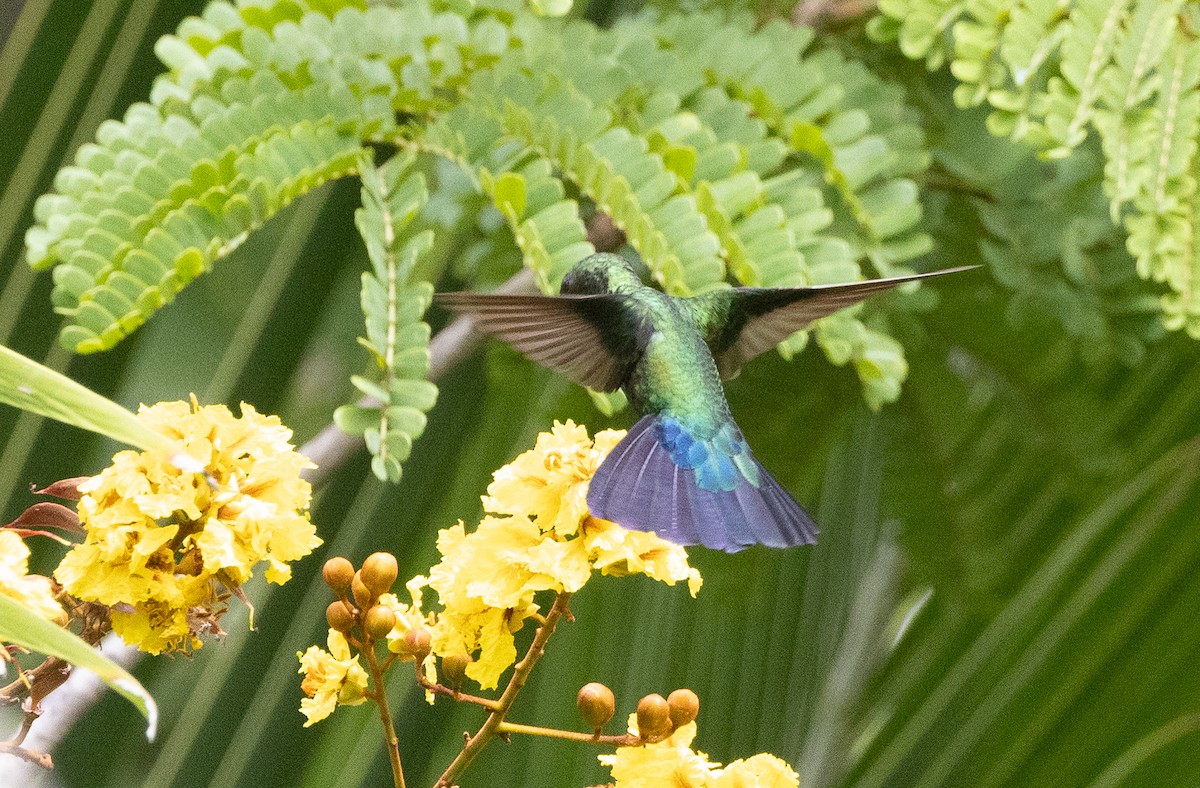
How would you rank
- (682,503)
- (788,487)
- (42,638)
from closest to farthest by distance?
1. (42,638)
2. (682,503)
3. (788,487)

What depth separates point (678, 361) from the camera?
86 cm

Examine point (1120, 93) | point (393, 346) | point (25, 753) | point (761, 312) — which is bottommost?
point (25, 753)

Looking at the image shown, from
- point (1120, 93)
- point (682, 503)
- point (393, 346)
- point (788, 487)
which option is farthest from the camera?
point (788, 487)

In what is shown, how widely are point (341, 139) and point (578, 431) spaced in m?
0.39

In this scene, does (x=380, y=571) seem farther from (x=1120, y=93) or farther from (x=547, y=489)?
(x=1120, y=93)

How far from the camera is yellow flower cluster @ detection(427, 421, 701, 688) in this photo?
550 millimetres

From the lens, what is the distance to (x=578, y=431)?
630mm

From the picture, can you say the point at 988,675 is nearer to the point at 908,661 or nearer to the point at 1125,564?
the point at 908,661

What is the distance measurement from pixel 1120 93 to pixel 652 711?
0.62 meters

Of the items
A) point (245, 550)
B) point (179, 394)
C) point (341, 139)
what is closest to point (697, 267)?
point (341, 139)

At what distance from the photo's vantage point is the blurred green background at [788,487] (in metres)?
1.19

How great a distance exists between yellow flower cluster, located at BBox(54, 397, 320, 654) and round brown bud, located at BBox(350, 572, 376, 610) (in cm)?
3

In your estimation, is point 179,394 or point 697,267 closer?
point 697,267

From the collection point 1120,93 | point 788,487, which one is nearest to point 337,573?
point 1120,93
